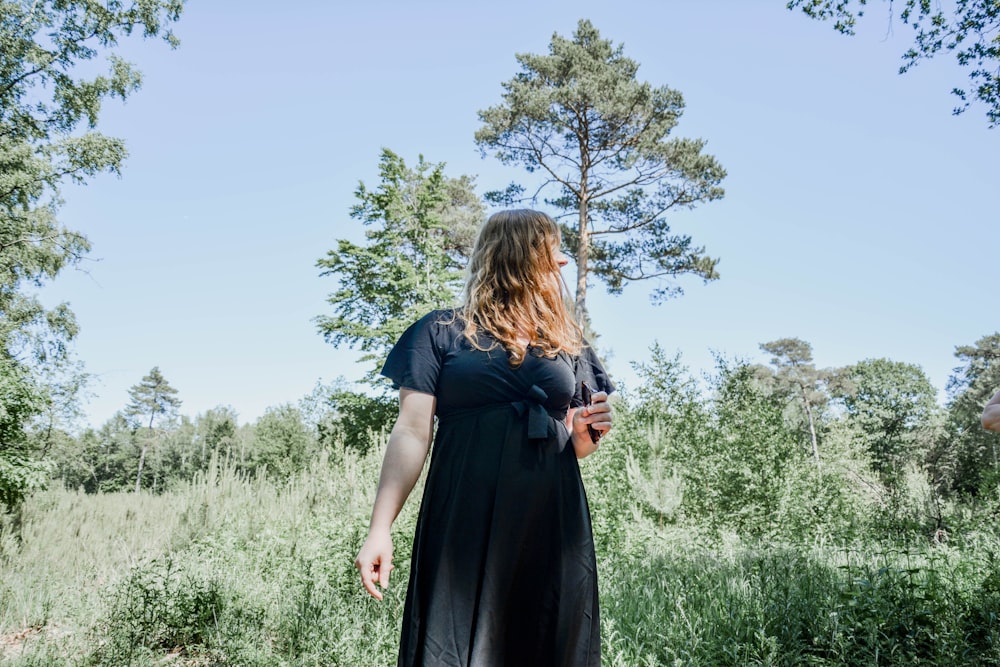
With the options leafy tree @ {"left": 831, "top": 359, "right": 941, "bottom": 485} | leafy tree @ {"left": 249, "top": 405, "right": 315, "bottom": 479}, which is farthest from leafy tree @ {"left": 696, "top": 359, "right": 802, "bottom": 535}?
leafy tree @ {"left": 831, "top": 359, "right": 941, "bottom": 485}

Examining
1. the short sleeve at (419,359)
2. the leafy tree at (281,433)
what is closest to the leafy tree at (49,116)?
the leafy tree at (281,433)

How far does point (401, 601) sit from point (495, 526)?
2985 millimetres

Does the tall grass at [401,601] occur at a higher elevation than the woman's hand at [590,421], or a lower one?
lower

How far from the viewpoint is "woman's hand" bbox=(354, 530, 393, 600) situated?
1.49m

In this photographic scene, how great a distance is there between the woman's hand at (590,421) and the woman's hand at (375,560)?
1.73ft

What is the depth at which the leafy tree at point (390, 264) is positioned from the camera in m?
16.6

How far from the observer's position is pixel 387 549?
1501 millimetres

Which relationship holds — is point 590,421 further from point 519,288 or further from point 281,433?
point 281,433

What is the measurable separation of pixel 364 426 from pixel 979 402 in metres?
20.9

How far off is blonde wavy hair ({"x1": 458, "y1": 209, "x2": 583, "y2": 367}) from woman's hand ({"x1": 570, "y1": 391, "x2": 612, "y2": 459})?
0.55 ft

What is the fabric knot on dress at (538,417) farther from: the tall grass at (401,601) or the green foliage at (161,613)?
the green foliage at (161,613)

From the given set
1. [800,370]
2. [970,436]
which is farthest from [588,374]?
[800,370]

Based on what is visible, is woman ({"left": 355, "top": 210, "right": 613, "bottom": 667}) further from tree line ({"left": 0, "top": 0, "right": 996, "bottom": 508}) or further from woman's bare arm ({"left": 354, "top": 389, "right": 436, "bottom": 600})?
tree line ({"left": 0, "top": 0, "right": 996, "bottom": 508})

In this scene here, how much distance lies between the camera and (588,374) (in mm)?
1860
